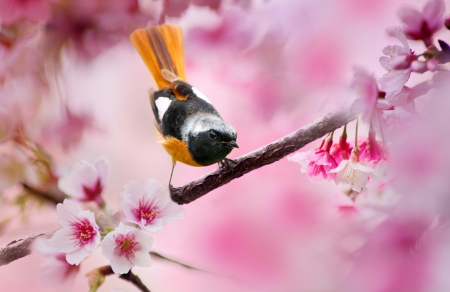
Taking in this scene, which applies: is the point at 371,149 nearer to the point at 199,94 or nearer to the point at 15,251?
the point at 199,94

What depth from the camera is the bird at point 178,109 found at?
403 mm

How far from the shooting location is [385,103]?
36cm

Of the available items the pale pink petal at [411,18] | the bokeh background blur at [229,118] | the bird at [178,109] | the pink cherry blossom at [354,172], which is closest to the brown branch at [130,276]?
the bokeh background blur at [229,118]

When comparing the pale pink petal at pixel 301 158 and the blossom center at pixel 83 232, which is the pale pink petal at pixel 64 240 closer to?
A: the blossom center at pixel 83 232

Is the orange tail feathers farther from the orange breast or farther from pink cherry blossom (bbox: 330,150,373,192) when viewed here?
pink cherry blossom (bbox: 330,150,373,192)

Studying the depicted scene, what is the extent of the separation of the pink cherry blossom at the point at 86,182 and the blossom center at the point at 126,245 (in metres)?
0.05

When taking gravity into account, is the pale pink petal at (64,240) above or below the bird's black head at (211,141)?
below

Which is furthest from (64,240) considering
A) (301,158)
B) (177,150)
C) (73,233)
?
(301,158)

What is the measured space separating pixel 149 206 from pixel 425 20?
29cm

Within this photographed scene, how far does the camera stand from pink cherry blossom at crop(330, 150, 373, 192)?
1.23ft

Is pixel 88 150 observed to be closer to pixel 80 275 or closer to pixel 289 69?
pixel 80 275

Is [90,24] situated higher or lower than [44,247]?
higher

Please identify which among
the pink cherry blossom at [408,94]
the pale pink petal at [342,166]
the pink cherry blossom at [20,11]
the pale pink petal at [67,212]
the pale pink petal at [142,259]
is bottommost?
the pale pink petal at [142,259]

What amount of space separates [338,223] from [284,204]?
60mm
